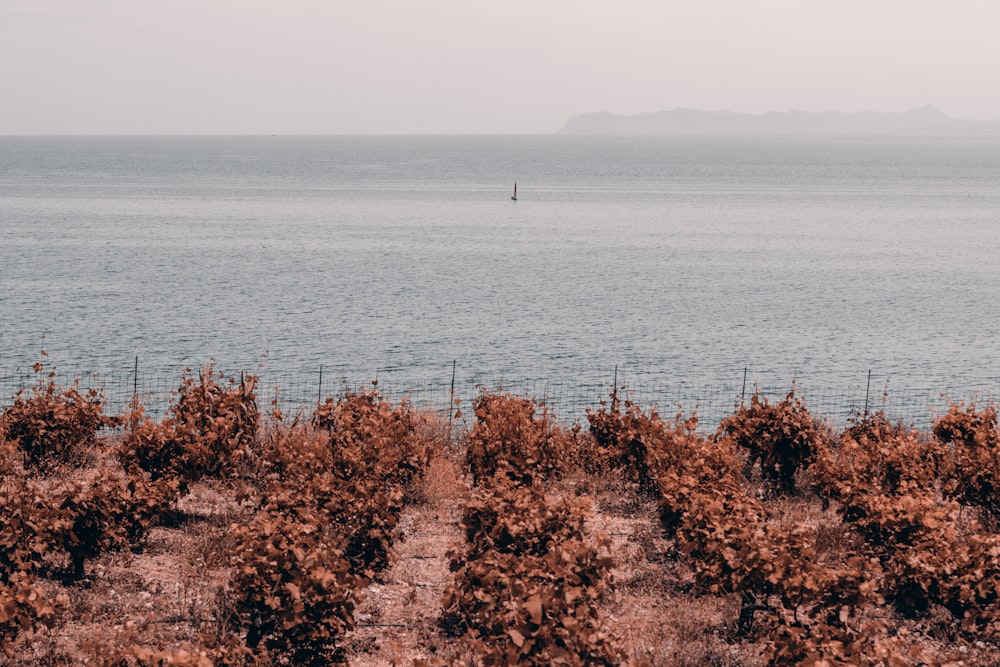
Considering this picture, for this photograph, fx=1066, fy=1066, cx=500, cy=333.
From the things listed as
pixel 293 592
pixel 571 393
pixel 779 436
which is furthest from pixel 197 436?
pixel 571 393

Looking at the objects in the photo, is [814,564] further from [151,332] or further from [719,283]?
[719,283]

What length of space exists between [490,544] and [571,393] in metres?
33.7

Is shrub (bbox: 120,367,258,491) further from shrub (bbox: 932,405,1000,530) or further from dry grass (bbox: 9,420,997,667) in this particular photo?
shrub (bbox: 932,405,1000,530)

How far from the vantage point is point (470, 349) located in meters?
60.2

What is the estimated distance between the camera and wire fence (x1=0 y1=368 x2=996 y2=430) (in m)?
46.1

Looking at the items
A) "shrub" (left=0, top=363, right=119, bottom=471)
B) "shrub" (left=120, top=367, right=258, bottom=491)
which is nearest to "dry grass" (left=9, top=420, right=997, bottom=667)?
"shrub" (left=120, top=367, right=258, bottom=491)

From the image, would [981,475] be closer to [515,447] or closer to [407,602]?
[515,447]

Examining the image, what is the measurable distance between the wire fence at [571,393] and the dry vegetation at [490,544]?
19.8 m

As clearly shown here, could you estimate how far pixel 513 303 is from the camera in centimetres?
7612

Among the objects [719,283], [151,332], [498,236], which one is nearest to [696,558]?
[151,332]

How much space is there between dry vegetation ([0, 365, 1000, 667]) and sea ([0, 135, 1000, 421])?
15.8 ft

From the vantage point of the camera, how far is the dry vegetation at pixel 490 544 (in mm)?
14328

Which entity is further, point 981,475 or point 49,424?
point 49,424

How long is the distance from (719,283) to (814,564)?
72587 mm
